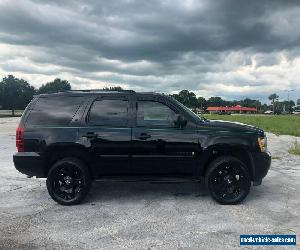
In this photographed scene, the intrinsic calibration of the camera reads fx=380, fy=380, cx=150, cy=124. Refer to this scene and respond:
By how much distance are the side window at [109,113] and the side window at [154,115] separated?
0.26 meters

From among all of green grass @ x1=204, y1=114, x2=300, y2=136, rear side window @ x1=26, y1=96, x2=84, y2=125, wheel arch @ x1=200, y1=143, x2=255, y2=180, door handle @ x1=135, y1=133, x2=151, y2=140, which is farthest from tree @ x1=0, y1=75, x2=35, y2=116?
wheel arch @ x1=200, y1=143, x2=255, y2=180

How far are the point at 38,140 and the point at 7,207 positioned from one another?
48.1 inches

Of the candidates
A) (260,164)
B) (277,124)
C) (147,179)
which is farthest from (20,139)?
(277,124)

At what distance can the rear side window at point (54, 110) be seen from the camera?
6543 millimetres

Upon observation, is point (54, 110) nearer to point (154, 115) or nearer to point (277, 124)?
point (154, 115)

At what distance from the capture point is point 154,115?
661cm

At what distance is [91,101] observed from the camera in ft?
21.8

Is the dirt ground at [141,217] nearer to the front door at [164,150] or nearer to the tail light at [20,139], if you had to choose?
the front door at [164,150]

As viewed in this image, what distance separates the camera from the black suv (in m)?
6.40

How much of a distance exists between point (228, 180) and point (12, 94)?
311 feet

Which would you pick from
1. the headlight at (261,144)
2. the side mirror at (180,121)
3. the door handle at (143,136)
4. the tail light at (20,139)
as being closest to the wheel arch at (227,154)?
the headlight at (261,144)

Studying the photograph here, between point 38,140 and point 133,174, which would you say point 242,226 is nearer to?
point 133,174

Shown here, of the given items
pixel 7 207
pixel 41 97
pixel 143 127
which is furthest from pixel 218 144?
pixel 7 207

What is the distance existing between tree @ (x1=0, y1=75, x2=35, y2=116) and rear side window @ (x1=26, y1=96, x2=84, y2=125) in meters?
85.5
